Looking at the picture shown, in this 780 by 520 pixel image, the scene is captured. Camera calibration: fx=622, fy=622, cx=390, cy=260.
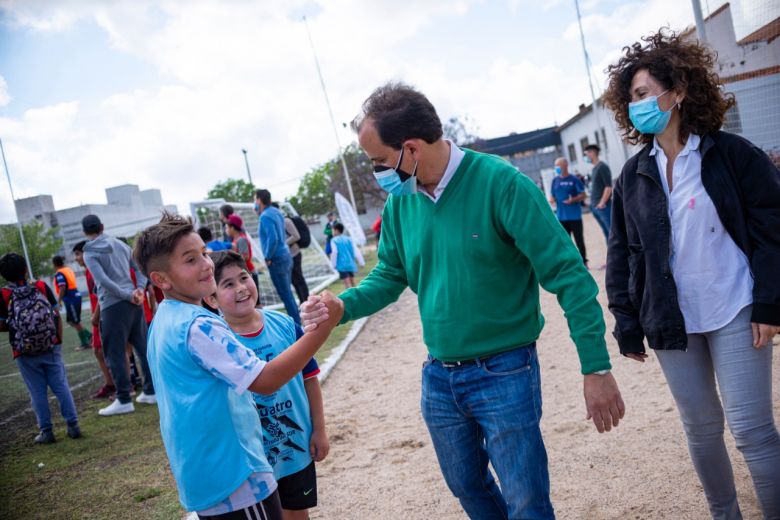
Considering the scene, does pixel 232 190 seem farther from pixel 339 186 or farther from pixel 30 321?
pixel 30 321

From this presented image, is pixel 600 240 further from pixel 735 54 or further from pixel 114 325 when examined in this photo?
pixel 114 325

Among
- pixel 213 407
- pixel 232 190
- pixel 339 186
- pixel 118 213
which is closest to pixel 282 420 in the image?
pixel 213 407

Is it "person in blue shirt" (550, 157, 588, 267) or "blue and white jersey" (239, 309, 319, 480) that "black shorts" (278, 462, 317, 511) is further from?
"person in blue shirt" (550, 157, 588, 267)

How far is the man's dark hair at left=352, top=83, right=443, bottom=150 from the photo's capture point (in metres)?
2.44

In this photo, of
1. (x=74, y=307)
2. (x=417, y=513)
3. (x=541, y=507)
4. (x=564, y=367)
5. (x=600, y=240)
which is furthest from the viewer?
(x=600, y=240)

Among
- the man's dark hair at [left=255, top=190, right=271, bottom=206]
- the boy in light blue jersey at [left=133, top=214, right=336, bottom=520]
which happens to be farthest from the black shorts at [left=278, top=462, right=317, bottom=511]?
the man's dark hair at [left=255, top=190, right=271, bottom=206]

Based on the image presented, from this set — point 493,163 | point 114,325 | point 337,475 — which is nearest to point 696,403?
point 493,163

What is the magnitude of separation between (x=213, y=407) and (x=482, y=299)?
107cm

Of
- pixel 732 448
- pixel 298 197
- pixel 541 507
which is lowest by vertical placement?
pixel 732 448

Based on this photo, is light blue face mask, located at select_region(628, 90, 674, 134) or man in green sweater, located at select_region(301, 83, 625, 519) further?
light blue face mask, located at select_region(628, 90, 674, 134)

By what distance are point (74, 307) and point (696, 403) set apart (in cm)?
1336

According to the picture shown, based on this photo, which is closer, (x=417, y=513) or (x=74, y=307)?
(x=417, y=513)

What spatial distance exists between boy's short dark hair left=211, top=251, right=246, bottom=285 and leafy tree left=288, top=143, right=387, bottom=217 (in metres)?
45.2

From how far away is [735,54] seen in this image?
11.5 m
